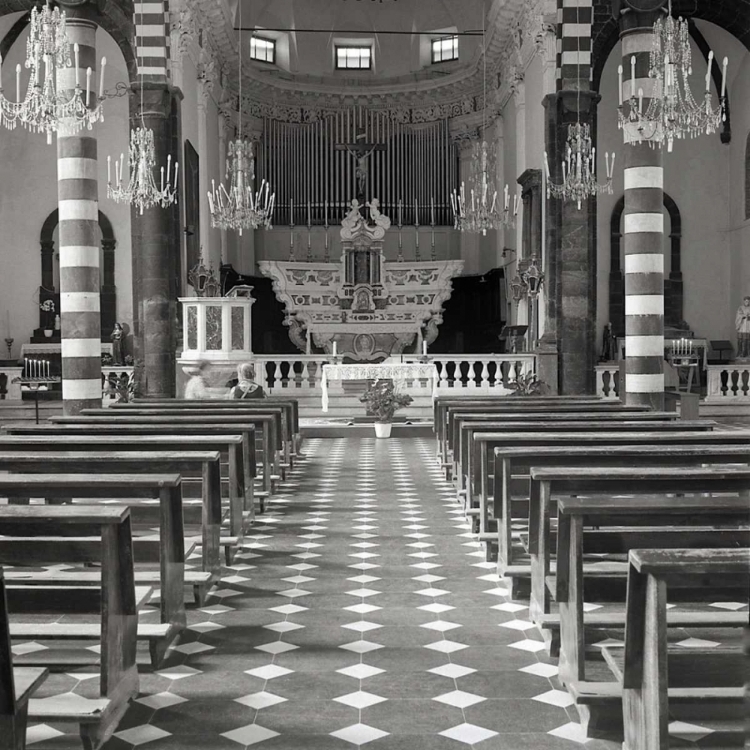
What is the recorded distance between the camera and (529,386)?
17.1m

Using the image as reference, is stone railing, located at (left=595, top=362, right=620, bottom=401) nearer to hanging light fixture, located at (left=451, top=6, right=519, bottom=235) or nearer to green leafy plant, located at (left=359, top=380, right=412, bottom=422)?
hanging light fixture, located at (left=451, top=6, right=519, bottom=235)

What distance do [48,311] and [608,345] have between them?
36.9ft

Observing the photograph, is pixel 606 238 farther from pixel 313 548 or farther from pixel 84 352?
pixel 313 548

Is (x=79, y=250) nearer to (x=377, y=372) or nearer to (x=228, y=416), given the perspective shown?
(x=228, y=416)

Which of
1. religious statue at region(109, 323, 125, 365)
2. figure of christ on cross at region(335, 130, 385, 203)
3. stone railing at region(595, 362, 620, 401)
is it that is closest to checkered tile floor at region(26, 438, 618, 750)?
stone railing at region(595, 362, 620, 401)

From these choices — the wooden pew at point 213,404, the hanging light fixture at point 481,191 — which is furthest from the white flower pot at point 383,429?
the hanging light fixture at point 481,191

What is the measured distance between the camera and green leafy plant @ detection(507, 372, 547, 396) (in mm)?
17016

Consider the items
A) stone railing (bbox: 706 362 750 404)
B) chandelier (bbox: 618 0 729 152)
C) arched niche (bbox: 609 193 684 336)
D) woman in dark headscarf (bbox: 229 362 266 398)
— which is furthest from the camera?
arched niche (bbox: 609 193 684 336)

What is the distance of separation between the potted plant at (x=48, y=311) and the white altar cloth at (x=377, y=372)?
6.44 m

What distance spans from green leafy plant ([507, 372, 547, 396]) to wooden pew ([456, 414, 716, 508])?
7.56m

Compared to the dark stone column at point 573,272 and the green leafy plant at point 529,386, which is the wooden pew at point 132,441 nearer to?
the green leafy plant at point 529,386

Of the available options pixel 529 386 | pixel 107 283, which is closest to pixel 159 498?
pixel 529 386

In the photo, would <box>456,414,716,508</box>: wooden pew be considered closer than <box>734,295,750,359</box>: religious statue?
Yes

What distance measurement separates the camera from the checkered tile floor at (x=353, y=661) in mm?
4156
